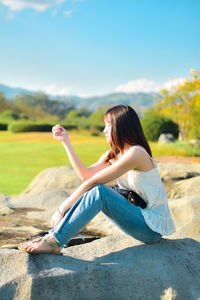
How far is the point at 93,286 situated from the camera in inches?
101

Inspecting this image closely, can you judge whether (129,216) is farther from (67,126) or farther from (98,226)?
(67,126)

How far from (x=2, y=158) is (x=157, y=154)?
6287 millimetres

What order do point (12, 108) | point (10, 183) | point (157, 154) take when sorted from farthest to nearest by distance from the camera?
point (12, 108), point (157, 154), point (10, 183)

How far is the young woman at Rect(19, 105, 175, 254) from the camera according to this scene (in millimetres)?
2545

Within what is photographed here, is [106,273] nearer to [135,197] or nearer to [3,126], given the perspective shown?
[135,197]

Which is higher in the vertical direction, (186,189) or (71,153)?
(71,153)

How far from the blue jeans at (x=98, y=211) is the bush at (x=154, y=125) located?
1671 cm

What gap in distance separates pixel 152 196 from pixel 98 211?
0.43 m

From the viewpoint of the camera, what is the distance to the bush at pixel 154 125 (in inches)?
762

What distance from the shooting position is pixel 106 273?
259 centimetres

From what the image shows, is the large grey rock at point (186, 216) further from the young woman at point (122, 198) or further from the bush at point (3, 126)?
the bush at point (3, 126)

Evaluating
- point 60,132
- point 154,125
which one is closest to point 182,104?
point 154,125

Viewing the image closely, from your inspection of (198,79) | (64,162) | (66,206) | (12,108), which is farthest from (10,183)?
(12,108)

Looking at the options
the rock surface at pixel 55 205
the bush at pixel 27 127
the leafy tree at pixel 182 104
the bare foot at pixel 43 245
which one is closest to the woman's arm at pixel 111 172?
the bare foot at pixel 43 245
